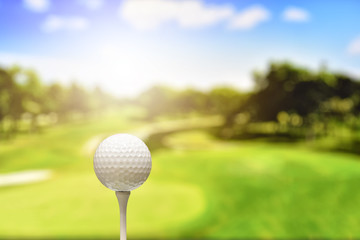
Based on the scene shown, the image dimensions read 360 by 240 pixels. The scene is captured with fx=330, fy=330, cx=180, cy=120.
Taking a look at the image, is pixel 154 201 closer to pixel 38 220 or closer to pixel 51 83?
pixel 38 220

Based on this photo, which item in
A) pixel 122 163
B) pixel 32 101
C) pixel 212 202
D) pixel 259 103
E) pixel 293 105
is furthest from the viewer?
pixel 259 103

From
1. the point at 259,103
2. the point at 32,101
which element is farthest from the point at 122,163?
the point at 259,103

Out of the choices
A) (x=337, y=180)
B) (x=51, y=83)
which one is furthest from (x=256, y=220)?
(x=51, y=83)

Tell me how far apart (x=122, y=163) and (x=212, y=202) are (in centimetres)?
1515

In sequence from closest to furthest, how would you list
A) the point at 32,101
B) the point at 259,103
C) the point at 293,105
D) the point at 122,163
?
the point at 122,163, the point at 32,101, the point at 293,105, the point at 259,103

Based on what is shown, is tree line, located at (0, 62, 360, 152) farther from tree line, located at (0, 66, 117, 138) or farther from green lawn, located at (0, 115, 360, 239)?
green lawn, located at (0, 115, 360, 239)

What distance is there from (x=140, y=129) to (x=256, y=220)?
3354 centimetres

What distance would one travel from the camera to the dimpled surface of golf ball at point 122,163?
4137 millimetres

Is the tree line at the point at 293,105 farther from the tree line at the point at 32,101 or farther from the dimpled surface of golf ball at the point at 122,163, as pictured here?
the dimpled surface of golf ball at the point at 122,163

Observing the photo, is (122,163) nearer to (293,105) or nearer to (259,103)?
(293,105)

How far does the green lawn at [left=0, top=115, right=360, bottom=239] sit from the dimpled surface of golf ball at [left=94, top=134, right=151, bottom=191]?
10540mm

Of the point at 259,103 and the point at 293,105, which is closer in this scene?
the point at 293,105

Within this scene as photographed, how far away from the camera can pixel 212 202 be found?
18.5 metres

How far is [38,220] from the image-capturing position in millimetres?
15305
